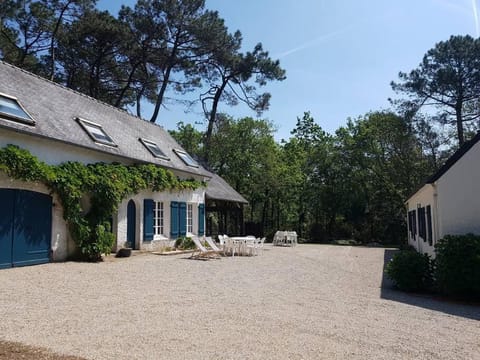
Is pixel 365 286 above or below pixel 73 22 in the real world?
below

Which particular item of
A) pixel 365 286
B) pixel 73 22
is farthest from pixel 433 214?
pixel 73 22

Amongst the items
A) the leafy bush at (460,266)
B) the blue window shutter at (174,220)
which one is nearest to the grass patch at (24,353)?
the leafy bush at (460,266)

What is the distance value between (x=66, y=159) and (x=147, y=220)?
4.51 metres

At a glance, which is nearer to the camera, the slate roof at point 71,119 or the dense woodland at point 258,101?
the slate roof at point 71,119

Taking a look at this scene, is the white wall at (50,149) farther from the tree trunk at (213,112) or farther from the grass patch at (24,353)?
the tree trunk at (213,112)

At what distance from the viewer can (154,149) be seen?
17344 millimetres

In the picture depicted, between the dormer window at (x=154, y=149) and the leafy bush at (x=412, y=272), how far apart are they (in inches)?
425

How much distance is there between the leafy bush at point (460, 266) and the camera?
761 cm

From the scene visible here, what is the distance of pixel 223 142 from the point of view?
32531 millimetres

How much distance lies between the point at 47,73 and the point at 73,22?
335 cm

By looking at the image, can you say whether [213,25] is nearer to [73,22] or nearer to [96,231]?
[73,22]

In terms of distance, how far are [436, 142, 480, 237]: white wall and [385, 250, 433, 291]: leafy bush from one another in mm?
1371

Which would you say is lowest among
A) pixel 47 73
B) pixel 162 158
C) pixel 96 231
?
pixel 96 231

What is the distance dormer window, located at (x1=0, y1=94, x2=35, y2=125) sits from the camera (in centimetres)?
1013
